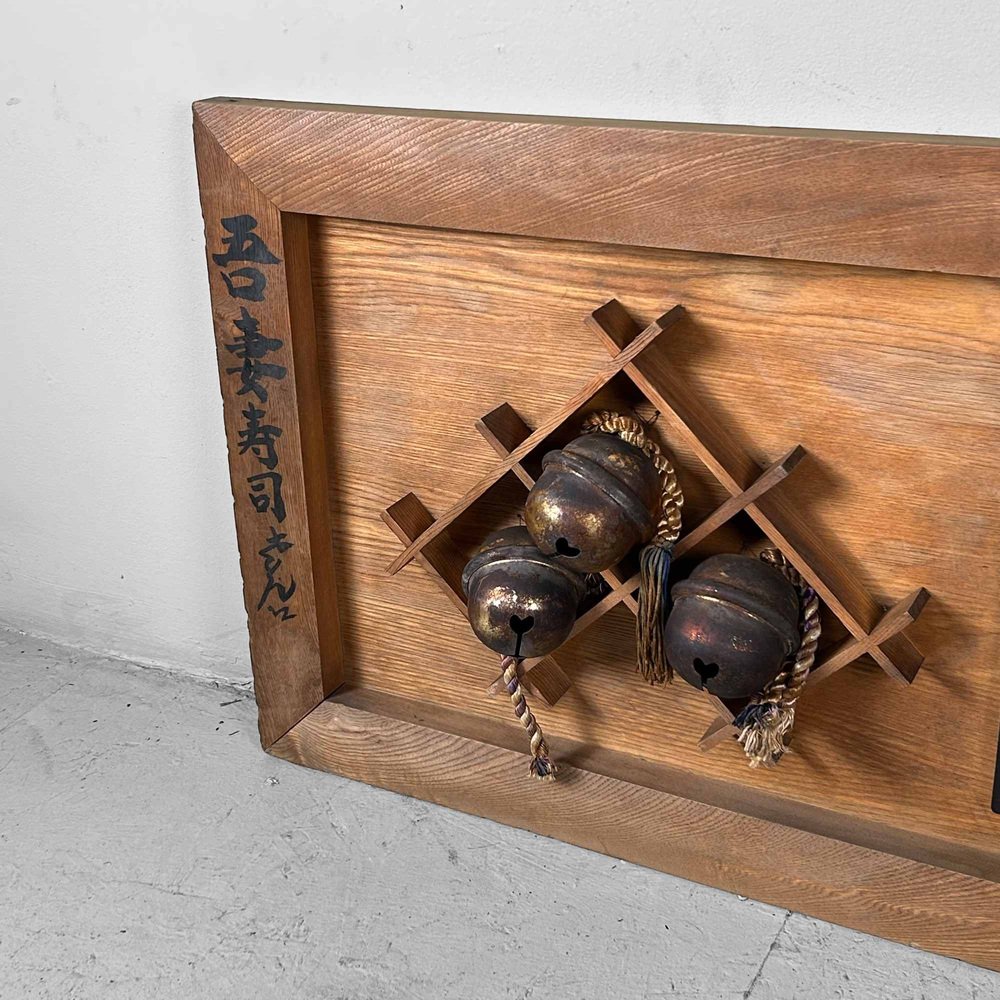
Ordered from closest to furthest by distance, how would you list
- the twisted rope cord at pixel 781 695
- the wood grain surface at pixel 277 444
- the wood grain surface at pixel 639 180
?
the wood grain surface at pixel 639 180 → the twisted rope cord at pixel 781 695 → the wood grain surface at pixel 277 444

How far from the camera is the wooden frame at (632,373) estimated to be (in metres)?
0.75

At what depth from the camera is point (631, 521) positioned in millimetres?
827

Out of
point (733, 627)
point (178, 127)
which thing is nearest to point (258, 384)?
point (178, 127)

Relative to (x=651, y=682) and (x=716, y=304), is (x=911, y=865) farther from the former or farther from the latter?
(x=716, y=304)

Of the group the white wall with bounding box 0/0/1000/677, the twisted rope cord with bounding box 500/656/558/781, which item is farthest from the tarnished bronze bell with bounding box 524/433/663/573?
the white wall with bounding box 0/0/1000/677

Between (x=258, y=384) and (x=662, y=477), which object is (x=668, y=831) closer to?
(x=662, y=477)

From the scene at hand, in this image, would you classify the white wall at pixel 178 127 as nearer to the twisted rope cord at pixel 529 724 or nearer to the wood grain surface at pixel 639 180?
the wood grain surface at pixel 639 180

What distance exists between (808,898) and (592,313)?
48 centimetres

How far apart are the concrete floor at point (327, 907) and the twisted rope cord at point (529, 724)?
0.08 m

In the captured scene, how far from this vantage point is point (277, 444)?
3.33 ft

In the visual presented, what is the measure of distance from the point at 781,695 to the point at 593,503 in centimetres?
20

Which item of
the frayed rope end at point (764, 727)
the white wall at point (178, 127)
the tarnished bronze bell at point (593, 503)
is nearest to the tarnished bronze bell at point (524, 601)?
the tarnished bronze bell at point (593, 503)

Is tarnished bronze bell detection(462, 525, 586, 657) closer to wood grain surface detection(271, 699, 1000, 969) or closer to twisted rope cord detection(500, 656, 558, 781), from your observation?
twisted rope cord detection(500, 656, 558, 781)

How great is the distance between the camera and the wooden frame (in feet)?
2.45
